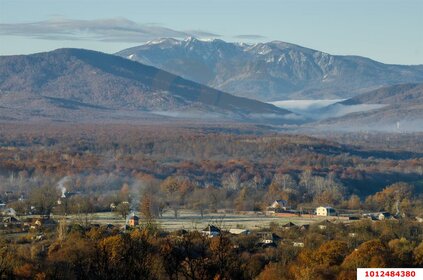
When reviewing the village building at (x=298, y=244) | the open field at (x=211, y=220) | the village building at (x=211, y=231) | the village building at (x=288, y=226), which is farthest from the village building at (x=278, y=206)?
the village building at (x=298, y=244)

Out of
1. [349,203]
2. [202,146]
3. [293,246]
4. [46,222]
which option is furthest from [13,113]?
[293,246]

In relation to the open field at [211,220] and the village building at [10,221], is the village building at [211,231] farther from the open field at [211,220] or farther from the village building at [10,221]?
the village building at [10,221]

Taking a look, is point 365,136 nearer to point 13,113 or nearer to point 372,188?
point 13,113

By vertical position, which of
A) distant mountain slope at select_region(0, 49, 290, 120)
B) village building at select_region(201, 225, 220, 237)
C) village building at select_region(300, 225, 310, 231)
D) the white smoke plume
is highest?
village building at select_region(201, 225, 220, 237)

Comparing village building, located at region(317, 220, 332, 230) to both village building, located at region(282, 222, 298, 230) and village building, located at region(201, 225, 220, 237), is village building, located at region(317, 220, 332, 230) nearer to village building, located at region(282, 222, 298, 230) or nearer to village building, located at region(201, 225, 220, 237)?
village building, located at region(282, 222, 298, 230)

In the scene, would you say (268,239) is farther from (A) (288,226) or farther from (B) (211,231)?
(A) (288,226)

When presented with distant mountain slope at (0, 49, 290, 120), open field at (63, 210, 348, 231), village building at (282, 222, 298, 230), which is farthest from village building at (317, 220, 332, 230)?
distant mountain slope at (0, 49, 290, 120)

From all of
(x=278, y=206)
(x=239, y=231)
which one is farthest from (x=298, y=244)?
(x=278, y=206)

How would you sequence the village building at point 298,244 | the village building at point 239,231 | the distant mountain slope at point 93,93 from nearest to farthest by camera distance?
the village building at point 298,244 → the village building at point 239,231 → the distant mountain slope at point 93,93
